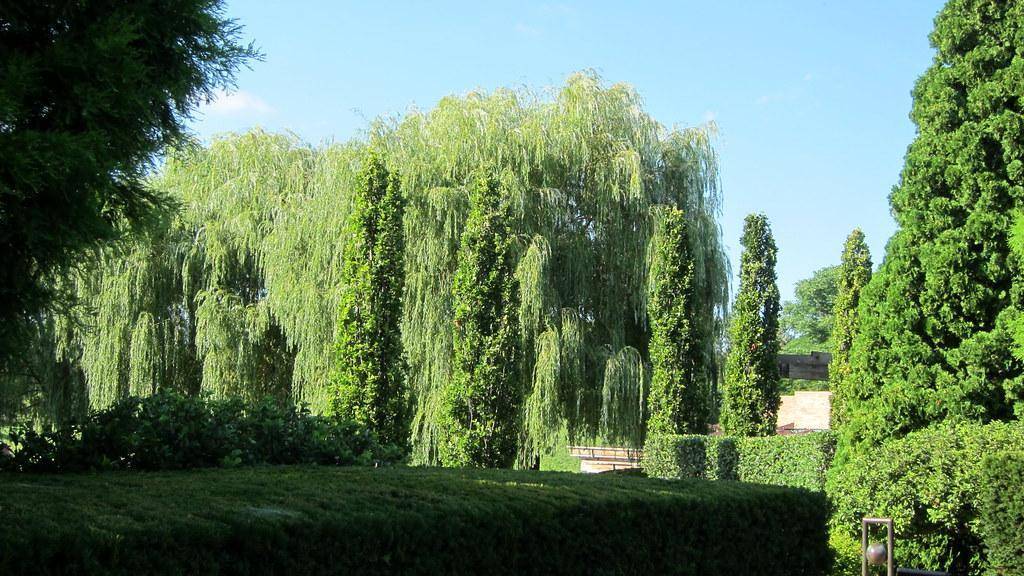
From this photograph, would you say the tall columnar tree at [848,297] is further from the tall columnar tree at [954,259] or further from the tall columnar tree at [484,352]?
the tall columnar tree at [954,259]

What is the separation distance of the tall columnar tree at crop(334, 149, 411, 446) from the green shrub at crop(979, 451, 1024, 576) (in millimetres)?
8225

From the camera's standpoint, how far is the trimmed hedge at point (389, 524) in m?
3.82

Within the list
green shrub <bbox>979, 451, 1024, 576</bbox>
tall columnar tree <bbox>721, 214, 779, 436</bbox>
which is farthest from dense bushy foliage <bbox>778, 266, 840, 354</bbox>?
green shrub <bbox>979, 451, 1024, 576</bbox>

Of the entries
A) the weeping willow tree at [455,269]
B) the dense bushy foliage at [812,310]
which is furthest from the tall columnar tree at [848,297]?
the dense bushy foliage at [812,310]

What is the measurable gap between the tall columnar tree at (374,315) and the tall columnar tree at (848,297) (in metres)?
11.7

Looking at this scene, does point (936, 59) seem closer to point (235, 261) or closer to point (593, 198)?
point (593, 198)

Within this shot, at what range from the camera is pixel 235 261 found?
2064 centimetres

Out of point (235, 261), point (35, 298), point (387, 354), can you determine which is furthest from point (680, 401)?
point (35, 298)

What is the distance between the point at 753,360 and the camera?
60.5ft

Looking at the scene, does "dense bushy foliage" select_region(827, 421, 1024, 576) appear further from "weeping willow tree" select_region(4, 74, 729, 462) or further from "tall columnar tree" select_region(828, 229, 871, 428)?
"tall columnar tree" select_region(828, 229, 871, 428)

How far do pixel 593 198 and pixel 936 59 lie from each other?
7348 millimetres

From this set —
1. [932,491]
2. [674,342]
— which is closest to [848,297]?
[674,342]

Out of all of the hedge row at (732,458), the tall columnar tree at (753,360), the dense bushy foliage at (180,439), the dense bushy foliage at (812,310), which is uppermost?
the dense bushy foliage at (812,310)

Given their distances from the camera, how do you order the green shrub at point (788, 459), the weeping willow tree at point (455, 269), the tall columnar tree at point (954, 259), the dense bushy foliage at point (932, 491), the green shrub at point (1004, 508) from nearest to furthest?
1. the green shrub at point (1004, 508)
2. the dense bushy foliage at point (932, 491)
3. the tall columnar tree at point (954, 259)
4. the green shrub at point (788, 459)
5. the weeping willow tree at point (455, 269)
